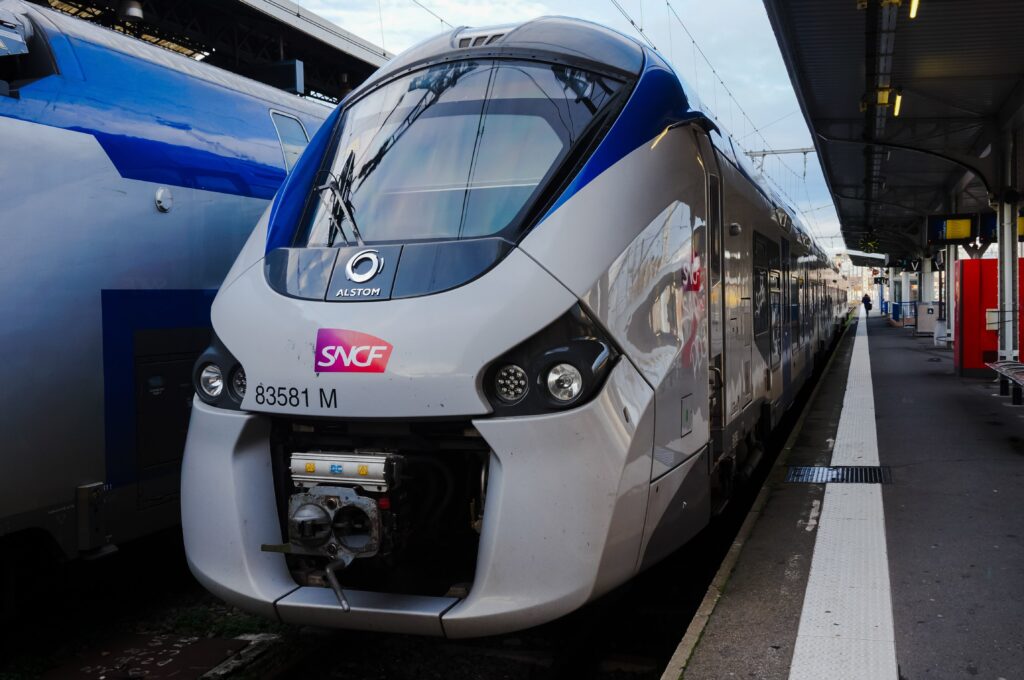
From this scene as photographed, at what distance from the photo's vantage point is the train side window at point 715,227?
15.5 feet

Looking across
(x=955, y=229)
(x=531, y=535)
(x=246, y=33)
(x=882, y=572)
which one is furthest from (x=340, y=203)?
(x=246, y=33)

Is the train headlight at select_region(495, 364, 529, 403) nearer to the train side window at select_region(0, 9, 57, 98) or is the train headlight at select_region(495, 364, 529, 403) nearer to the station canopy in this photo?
the train side window at select_region(0, 9, 57, 98)

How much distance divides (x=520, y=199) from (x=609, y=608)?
7.03 ft

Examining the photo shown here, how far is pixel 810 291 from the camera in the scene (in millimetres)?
13266

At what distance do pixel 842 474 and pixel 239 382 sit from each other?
16.1 feet

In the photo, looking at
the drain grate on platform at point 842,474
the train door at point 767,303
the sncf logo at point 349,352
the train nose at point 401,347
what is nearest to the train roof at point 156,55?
the train nose at point 401,347

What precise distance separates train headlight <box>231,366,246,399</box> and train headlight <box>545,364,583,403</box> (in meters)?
1.19

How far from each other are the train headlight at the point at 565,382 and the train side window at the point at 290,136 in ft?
11.5

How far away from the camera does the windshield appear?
372cm

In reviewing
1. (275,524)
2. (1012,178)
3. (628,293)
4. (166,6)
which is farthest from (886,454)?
(166,6)

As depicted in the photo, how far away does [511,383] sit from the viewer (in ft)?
10.6

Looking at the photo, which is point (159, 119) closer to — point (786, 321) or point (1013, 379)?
point (786, 321)

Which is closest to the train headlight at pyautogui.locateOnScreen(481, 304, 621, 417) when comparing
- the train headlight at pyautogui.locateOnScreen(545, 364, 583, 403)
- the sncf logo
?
the train headlight at pyautogui.locateOnScreen(545, 364, 583, 403)

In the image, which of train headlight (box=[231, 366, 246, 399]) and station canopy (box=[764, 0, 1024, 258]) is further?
station canopy (box=[764, 0, 1024, 258])
